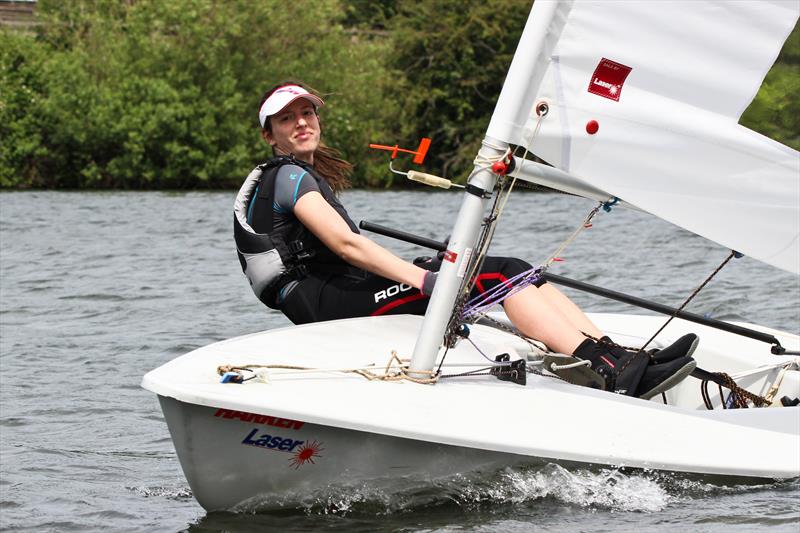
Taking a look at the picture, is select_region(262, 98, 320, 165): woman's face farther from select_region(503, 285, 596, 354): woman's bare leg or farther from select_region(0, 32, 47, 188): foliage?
select_region(0, 32, 47, 188): foliage

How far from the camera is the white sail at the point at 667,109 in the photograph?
12.2ft

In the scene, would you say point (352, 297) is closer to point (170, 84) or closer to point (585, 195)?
point (585, 195)

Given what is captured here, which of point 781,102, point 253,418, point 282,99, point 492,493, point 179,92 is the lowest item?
point 179,92

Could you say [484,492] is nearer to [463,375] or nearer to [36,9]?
[463,375]

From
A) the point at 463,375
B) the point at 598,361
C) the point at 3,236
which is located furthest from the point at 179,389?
the point at 3,236

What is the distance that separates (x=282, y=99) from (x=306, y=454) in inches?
52.0

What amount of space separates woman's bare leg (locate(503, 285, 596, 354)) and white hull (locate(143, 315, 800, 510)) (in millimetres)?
202

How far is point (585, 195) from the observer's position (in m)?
3.92

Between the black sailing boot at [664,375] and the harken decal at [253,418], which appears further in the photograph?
the black sailing boot at [664,375]

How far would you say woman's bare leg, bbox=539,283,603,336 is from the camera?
14.4 feet

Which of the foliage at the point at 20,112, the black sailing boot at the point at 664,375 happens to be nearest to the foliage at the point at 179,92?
the foliage at the point at 20,112

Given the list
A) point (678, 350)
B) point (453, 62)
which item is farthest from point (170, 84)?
point (678, 350)

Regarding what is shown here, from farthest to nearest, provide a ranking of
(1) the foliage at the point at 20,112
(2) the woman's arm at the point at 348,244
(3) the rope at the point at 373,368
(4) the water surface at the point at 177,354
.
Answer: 1. (1) the foliage at the point at 20,112
2. (2) the woman's arm at the point at 348,244
3. (4) the water surface at the point at 177,354
4. (3) the rope at the point at 373,368

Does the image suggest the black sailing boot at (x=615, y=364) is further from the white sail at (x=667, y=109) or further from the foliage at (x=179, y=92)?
the foliage at (x=179, y=92)
